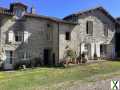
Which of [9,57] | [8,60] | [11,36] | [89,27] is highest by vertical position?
[89,27]

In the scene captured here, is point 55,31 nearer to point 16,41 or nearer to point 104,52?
point 16,41

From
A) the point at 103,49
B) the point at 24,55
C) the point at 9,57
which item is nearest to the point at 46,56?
the point at 24,55

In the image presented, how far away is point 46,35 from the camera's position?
108 ft

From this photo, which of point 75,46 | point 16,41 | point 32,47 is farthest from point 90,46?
point 16,41

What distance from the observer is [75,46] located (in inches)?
1339

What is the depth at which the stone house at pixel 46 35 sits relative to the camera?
29516 millimetres

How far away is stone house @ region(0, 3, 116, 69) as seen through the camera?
96.8ft

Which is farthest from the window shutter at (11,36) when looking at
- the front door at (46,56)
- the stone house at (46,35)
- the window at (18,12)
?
the front door at (46,56)

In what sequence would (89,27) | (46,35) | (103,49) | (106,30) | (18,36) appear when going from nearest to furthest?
(18,36)
(46,35)
(89,27)
(103,49)
(106,30)

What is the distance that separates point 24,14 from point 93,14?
12314 mm

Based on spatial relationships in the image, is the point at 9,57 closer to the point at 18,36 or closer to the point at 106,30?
the point at 18,36

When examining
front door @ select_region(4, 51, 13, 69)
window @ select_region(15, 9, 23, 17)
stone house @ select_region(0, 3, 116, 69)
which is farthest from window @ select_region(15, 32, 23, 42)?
window @ select_region(15, 9, 23, 17)

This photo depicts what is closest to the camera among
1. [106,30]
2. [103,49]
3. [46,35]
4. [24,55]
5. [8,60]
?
[8,60]

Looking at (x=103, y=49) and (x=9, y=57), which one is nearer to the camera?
(x=9, y=57)
